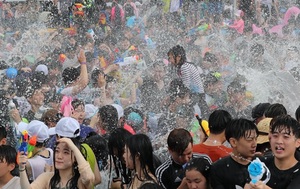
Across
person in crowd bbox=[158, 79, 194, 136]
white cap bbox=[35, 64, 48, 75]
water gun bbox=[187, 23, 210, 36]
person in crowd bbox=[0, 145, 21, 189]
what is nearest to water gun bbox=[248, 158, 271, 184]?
person in crowd bbox=[0, 145, 21, 189]

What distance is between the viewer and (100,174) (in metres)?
7.62

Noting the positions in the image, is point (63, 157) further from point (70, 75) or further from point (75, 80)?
point (70, 75)

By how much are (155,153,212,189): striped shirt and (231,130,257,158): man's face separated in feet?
1.68

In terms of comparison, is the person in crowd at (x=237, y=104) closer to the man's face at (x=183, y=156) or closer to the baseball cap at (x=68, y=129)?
the man's face at (x=183, y=156)

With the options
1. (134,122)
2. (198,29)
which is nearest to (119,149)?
(134,122)

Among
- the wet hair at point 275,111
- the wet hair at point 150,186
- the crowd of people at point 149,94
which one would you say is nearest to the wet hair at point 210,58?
the crowd of people at point 149,94

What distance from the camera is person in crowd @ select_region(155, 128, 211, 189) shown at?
23.2ft

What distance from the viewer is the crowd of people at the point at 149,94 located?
6.67 meters

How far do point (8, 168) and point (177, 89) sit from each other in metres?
5.14

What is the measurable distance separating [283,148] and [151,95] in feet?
22.7

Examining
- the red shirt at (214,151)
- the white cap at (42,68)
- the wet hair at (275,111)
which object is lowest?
the white cap at (42,68)

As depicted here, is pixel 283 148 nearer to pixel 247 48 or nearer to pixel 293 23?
pixel 247 48

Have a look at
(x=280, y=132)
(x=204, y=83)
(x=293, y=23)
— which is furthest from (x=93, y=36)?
(x=280, y=132)

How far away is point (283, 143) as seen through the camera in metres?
6.01
